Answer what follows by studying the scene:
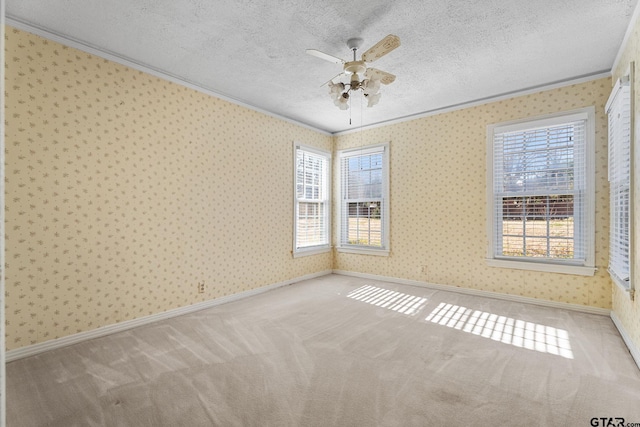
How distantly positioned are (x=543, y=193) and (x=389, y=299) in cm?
227

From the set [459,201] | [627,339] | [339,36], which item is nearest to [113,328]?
[339,36]

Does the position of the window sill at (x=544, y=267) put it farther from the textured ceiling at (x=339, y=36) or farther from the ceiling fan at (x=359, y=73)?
the ceiling fan at (x=359, y=73)

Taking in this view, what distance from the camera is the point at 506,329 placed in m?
3.08

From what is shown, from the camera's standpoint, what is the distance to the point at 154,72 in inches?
131

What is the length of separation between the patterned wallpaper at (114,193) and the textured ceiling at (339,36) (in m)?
0.36

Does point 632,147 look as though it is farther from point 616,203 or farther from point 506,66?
point 506,66

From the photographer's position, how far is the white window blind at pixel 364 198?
17.2 feet

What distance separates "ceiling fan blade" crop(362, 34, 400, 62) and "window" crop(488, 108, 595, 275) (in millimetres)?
2463

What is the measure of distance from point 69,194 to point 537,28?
426 cm

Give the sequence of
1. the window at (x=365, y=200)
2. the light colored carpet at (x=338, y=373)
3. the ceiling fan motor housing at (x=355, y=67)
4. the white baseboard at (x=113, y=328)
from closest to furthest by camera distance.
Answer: the light colored carpet at (x=338, y=373) < the white baseboard at (x=113, y=328) < the ceiling fan motor housing at (x=355, y=67) < the window at (x=365, y=200)

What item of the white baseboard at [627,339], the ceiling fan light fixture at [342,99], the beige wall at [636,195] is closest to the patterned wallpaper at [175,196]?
the white baseboard at [627,339]

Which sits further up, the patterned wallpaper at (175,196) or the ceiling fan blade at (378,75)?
the ceiling fan blade at (378,75)

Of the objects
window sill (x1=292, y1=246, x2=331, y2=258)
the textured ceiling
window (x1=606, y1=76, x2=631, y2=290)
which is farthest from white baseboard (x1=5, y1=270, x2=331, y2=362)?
window (x1=606, y1=76, x2=631, y2=290)

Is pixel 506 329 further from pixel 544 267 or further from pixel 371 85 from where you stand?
pixel 371 85
